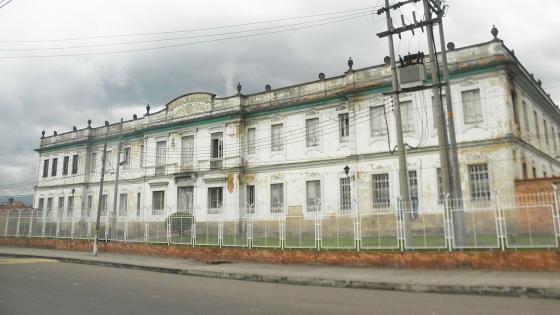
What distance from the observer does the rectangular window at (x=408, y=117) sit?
21.2 meters

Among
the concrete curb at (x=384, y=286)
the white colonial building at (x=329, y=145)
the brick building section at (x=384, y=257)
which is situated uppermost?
the white colonial building at (x=329, y=145)

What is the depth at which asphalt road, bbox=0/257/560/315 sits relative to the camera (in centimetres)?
720

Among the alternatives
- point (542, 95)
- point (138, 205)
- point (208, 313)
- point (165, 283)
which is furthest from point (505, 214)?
point (138, 205)

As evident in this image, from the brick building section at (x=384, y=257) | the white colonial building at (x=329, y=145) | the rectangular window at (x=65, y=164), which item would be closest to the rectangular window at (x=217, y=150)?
the white colonial building at (x=329, y=145)

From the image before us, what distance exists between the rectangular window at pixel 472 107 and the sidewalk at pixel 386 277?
1054 centimetres

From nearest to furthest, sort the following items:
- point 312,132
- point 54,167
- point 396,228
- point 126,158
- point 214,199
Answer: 1. point 396,228
2. point 312,132
3. point 214,199
4. point 126,158
5. point 54,167

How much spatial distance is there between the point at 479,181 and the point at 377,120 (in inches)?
236

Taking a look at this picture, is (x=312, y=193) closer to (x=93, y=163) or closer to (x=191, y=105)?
(x=191, y=105)

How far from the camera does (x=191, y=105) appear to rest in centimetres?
2905

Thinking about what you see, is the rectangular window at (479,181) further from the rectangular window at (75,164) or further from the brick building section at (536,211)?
the rectangular window at (75,164)

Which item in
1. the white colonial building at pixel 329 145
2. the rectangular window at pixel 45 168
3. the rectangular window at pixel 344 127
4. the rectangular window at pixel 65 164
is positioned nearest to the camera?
the white colonial building at pixel 329 145

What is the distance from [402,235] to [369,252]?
1.16 m

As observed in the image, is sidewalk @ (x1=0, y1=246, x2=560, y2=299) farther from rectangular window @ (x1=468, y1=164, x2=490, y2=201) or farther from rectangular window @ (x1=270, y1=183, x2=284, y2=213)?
rectangular window @ (x1=270, y1=183, x2=284, y2=213)

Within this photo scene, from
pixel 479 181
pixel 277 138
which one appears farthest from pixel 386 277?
pixel 277 138
